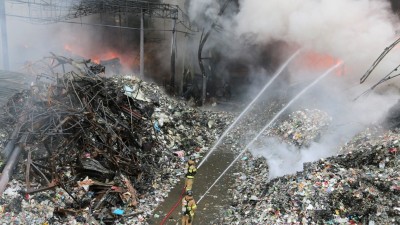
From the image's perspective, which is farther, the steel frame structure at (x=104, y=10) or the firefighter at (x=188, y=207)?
the steel frame structure at (x=104, y=10)

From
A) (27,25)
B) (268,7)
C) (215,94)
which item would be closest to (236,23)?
(268,7)

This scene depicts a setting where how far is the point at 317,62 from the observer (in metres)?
15.9

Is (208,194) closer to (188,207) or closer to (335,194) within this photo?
(188,207)

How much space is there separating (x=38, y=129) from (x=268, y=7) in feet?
36.7

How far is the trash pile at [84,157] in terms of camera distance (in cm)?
752

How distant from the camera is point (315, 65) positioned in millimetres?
16047

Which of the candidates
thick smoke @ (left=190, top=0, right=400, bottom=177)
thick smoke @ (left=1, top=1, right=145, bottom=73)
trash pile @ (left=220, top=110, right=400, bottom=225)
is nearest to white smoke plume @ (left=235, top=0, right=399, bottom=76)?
thick smoke @ (left=190, top=0, right=400, bottom=177)

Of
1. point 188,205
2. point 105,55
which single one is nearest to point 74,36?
point 105,55

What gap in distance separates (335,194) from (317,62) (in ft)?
33.1

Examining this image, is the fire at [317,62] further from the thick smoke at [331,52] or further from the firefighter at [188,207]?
the firefighter at [188,207]

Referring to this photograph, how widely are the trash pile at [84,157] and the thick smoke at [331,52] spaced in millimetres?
3773

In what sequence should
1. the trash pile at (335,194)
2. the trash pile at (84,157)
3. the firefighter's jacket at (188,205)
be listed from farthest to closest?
the trash pile at (84,157) < the firefighter's jacket at (188,205) < the trash pile at (335,194)

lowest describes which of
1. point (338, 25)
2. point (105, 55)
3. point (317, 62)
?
point (317, 62)

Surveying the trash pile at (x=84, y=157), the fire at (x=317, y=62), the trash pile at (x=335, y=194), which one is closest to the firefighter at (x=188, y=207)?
the trash pile at (x=335, y=194)
